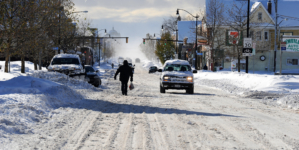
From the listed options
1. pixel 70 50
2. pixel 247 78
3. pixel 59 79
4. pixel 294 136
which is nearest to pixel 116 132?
pixel 294 136

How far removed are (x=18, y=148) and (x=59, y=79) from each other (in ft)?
46.4

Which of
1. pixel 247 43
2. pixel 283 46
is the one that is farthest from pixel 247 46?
pixel 283 46

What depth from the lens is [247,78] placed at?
2681cm

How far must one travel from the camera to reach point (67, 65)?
2462 cm

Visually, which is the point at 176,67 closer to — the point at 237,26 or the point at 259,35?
the point at 237,26

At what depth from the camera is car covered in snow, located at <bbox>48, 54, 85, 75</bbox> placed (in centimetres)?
2431

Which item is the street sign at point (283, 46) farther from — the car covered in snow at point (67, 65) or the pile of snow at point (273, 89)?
the car covered in snow at point (67, 65)

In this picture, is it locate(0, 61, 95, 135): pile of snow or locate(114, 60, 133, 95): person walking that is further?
locate(114, 60, 133, 95): person walking

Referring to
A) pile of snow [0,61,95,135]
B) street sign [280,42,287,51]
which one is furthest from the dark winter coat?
street sign [280,42,287,51]

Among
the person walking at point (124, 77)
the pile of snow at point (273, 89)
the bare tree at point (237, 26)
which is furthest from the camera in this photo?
the bare tree at point (237, 26)

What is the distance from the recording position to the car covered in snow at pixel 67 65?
24306 millimetres

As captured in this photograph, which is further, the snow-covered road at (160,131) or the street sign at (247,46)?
the street sign at (247,46)

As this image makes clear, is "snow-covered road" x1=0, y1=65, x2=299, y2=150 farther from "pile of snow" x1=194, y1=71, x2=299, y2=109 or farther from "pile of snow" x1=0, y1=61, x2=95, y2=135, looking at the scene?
"pile of snow" x1=194, y1=71, x2=299, y2=109

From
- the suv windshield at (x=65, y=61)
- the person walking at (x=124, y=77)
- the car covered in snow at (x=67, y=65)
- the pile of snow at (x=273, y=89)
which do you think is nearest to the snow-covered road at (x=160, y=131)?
the pile of snow at (x=273, y=89)
